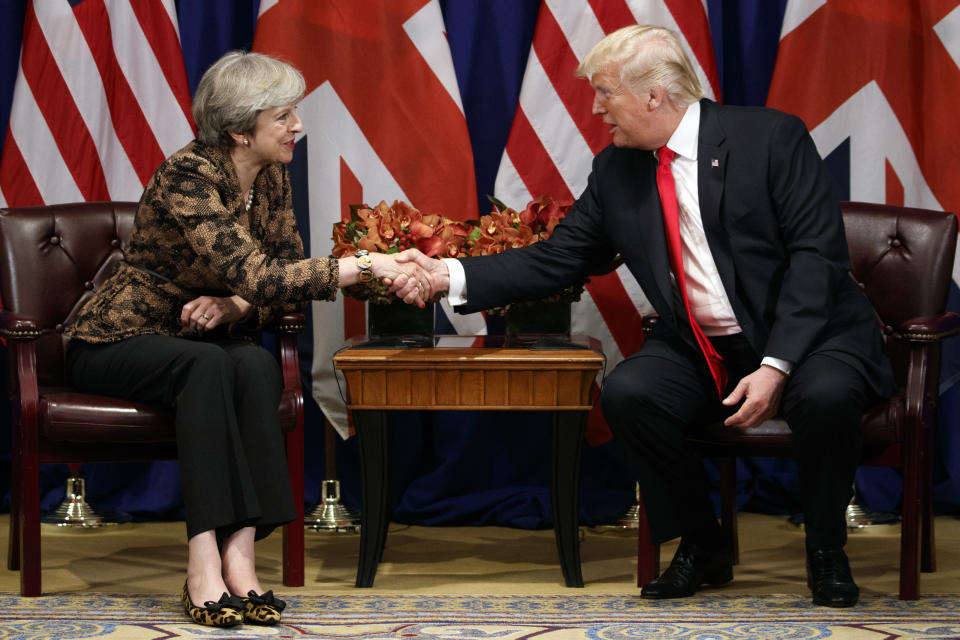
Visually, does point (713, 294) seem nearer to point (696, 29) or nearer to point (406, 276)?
point (406, 276)

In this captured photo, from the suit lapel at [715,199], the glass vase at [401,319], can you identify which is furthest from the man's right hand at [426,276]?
the suit lapel at [715,199]

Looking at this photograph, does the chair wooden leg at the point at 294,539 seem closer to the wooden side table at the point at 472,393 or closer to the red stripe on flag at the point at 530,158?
the wooden side table at the point at 472,393

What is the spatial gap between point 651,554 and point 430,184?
1.49 meters

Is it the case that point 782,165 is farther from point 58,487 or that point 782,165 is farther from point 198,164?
point 58,487

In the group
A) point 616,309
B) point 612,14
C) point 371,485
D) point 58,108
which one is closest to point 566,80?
point 612,14

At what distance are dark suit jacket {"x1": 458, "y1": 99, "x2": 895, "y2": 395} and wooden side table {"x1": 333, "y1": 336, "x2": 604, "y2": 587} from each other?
0.22m

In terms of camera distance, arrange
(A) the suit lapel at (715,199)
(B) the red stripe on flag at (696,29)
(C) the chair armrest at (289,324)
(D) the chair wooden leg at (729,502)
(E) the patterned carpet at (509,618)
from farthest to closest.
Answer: (B) the red stripe on flag at (696,29) < (D) the chair wooden leg at (729,502) < (C) the chair armrest at (289,324) < (A) the suit lapel at (715,199) < (E) the patterned carpet at (509,618)

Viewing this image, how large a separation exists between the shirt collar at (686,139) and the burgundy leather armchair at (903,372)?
48cm

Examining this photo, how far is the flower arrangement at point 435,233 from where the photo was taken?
3400 mm

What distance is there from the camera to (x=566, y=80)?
407 centimetres

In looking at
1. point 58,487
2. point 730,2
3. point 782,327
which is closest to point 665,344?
point 782,327

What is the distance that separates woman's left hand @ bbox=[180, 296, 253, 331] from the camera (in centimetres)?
321

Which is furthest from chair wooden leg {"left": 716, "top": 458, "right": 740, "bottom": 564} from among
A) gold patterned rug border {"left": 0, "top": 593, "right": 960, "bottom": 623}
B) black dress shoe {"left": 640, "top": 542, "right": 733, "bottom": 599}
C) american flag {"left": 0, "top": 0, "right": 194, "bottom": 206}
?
american flag {"left": 0, "top": 0, "right": 194, "bottom": 206}

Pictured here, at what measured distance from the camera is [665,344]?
→ 326 cm
